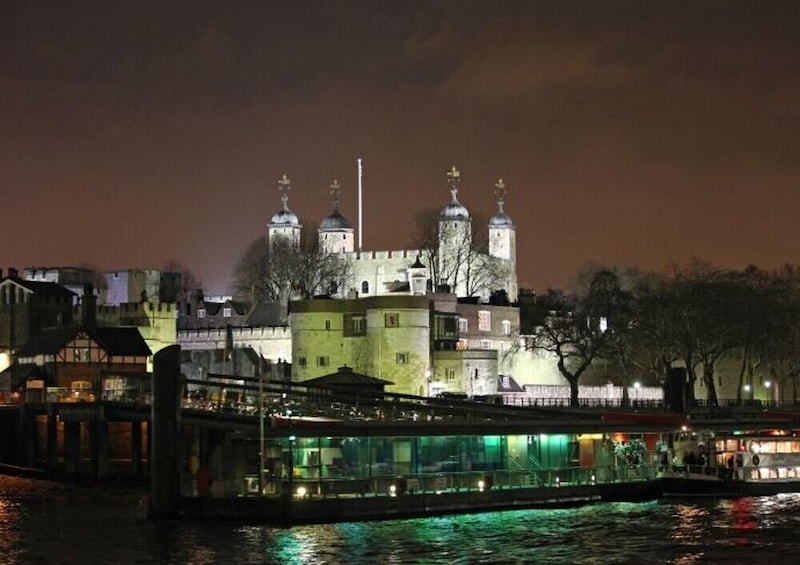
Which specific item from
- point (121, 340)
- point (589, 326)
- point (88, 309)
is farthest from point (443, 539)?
point (88, 309)

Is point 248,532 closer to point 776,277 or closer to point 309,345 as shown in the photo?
point 309,345

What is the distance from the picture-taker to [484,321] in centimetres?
13838

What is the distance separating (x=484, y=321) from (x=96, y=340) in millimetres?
30909

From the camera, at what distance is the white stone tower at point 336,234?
184m

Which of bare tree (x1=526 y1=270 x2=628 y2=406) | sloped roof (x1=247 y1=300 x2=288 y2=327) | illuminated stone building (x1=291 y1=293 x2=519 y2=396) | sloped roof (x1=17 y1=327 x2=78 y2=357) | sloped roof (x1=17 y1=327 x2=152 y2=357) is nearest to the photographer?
illuminated stone building (x1=291 y1=293 x2=519 y2=396)

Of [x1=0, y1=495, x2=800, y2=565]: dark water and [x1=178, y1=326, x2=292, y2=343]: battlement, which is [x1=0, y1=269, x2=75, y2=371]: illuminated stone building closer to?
[x1=178, y1=326, x2=292, y2=343]: battlement

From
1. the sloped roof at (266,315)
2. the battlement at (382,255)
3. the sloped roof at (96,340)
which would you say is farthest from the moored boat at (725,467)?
the battlement at (382,255)

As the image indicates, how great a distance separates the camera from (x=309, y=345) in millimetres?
120812

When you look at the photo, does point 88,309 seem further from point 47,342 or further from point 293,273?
point 293,273

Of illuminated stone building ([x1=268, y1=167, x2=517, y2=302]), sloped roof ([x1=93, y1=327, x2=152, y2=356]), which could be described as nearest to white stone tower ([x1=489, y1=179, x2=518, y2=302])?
illuminated stone building ([x1=268, y1=167, x2=517, y2=302])

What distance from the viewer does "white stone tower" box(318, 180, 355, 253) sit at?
7224 inches

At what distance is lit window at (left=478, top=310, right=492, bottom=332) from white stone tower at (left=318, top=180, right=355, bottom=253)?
1801 inches

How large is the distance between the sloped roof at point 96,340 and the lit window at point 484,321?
2574cm

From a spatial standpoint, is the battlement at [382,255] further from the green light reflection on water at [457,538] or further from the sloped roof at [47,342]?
the green light reflection on water at [457,538]
